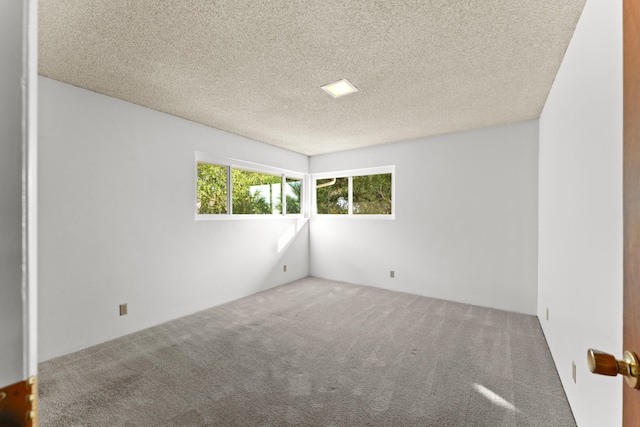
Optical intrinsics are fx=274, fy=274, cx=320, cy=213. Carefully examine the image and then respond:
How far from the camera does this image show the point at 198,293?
3.50 m

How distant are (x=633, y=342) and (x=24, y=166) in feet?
3.61

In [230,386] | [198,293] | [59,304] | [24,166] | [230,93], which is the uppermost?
[230,93]

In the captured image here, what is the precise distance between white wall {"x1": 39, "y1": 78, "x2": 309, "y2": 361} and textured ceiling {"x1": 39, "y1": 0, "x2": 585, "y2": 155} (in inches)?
11.8

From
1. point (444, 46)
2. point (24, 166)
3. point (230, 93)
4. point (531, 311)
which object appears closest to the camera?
point (24, 166)

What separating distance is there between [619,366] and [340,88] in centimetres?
251

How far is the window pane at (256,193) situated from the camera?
13.5ft

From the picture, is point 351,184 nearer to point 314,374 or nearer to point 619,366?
point 314,374

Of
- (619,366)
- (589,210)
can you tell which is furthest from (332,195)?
(619,366)

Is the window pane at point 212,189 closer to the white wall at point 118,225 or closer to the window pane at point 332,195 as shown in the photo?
the white wall at point 118,225

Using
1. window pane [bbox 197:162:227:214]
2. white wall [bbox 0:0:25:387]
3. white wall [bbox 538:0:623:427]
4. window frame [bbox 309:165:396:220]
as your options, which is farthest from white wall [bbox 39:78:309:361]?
white wall [bbox 538:0:623:427]

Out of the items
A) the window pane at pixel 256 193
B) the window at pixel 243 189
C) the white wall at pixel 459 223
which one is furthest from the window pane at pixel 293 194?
the white wall at pixel 459 223

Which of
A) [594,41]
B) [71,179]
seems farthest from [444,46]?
[71,179]

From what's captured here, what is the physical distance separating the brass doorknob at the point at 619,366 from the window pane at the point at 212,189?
146 inches

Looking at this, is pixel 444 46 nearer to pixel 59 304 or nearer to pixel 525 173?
pixel 525 173
